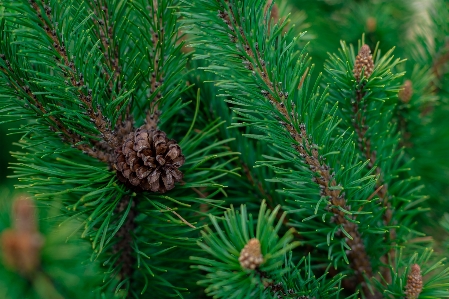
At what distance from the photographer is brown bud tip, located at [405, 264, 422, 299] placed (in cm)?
43

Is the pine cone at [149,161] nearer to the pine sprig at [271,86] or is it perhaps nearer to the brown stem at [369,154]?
the pine sprig at [271,86]

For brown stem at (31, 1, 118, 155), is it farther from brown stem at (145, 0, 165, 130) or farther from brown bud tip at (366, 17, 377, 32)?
brown bud tip at (366, 17, 377, 32)

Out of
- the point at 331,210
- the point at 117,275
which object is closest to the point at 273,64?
the point at 331,210

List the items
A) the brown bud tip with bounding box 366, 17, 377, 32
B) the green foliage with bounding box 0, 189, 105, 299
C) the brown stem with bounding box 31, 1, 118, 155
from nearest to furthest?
the green foliage with bounding box 0, 189, 105, 299 < the brown stem with bounding box 31, 1, 118, 155 < the brown bud tip with bounding box 366, 17, 377, 32

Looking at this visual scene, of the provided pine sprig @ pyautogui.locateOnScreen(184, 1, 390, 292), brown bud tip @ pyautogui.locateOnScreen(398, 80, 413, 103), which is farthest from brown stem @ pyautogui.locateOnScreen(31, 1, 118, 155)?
brown bud tip @ pyautogui.locateOnScreen(398, 80, 413, 103)

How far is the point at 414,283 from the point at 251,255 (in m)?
0.18

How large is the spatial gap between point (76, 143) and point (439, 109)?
0.57 meters

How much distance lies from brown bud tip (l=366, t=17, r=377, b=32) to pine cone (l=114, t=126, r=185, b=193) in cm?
46

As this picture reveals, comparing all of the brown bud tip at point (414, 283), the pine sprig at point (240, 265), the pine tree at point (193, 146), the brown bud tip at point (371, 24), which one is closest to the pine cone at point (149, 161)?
the pine tree at point (193, 146)

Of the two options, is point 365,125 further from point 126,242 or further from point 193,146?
point 126,242

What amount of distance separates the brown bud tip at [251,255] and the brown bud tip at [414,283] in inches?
6.8

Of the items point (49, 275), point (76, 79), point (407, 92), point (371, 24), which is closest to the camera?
point (49, 275)

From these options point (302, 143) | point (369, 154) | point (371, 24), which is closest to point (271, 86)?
point (302, 143)

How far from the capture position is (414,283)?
0.43 m
